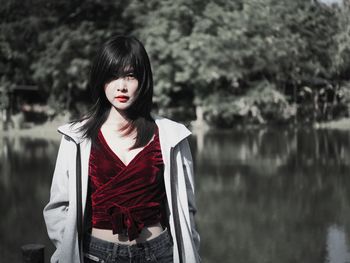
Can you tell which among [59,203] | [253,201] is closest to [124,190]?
[59,203]

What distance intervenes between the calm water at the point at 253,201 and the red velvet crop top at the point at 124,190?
413cm

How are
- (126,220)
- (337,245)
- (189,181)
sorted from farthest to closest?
1. (337,245)
2. (189,181)
3. (126,220)

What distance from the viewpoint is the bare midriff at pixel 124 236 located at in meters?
2.21

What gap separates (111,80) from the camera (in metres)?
2.29

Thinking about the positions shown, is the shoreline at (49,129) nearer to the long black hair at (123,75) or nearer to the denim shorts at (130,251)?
the long black hair at (123,75)

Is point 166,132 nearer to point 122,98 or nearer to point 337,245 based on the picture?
point 122,98

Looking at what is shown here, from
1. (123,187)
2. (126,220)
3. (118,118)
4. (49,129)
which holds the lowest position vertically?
(49,129)

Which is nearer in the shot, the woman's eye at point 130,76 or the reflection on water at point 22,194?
the woman's eye at point 130,76

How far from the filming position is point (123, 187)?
221cm

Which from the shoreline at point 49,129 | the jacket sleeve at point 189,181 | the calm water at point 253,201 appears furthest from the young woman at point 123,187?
the shoreline at point 49,129

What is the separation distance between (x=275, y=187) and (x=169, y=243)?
28.7ft

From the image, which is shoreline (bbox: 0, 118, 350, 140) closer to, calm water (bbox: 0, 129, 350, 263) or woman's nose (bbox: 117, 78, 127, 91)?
calm water (bbox: 0, 129, 350, 263)

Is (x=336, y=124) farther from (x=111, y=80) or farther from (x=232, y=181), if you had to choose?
(x=111, y=80)

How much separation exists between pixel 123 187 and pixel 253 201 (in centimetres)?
758
